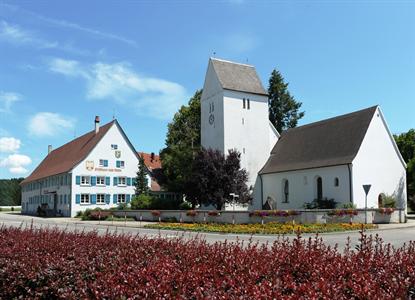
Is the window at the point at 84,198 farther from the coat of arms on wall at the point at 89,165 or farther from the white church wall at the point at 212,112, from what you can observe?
the white church wall at the point at 212,112

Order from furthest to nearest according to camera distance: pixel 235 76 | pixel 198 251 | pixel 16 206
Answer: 1. pixel 16 206
2. pixel 235 76
3. pixel 198 251

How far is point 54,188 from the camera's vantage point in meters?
61.5

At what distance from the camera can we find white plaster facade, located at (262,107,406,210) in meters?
38.6

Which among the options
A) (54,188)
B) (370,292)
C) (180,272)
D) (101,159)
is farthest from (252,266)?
(54,188)

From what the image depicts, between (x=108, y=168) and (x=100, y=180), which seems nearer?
(x=100, y=180)

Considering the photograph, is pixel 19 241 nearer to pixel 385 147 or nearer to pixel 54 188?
pixel 385 147

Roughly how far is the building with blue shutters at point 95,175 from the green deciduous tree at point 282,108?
2570 cm

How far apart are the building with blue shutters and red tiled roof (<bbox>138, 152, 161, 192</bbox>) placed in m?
3.74

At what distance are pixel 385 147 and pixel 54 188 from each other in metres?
42.7

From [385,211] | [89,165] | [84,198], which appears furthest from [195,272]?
[89,165]

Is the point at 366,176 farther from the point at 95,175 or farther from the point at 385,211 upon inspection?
the point at 95,175

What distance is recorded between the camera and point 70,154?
64.3m

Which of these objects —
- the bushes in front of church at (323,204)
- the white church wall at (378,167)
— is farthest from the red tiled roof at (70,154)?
the white church wall at (378,167)

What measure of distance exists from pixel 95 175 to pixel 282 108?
3329 cm
